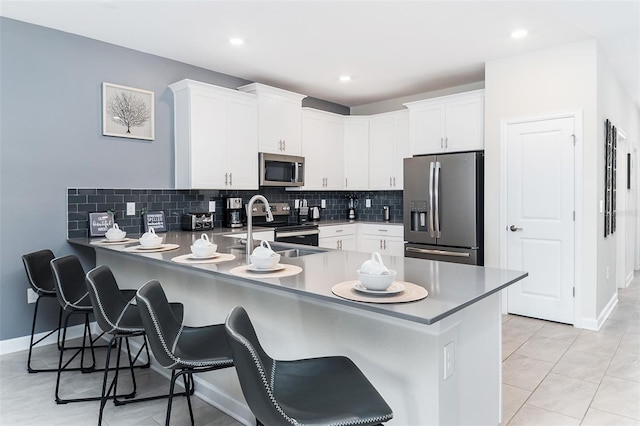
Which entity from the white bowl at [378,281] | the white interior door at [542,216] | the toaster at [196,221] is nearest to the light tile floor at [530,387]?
the white interior door at [542,216]

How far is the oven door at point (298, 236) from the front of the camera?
4586 millimetres

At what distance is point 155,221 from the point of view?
13.3 feet

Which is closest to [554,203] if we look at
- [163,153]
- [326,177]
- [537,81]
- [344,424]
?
[537,81]

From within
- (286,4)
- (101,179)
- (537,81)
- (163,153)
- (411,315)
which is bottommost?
(411,315)

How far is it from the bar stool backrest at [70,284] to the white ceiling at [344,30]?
6.21ft

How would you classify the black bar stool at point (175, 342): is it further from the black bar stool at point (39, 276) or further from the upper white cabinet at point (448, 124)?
the upper white cabinet at point (448, 124)

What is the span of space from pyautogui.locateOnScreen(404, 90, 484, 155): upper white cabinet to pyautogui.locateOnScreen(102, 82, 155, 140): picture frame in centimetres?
300

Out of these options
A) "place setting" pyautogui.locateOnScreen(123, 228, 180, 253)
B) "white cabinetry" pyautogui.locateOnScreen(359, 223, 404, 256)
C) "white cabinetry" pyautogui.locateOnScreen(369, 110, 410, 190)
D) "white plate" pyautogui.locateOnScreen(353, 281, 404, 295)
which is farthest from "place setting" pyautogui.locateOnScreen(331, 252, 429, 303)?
"white cabinetry" pyautogui.locateOnScreen(369, 110, 410, 190)

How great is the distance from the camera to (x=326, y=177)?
5.67 meters

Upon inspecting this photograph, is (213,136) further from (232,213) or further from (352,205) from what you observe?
(352,205)

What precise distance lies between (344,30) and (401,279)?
98.5 inches

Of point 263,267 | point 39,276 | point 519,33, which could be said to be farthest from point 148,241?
point 519,33

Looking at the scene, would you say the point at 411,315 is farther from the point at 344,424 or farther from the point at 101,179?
the point at 101,179

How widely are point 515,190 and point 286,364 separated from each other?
3.43 m
